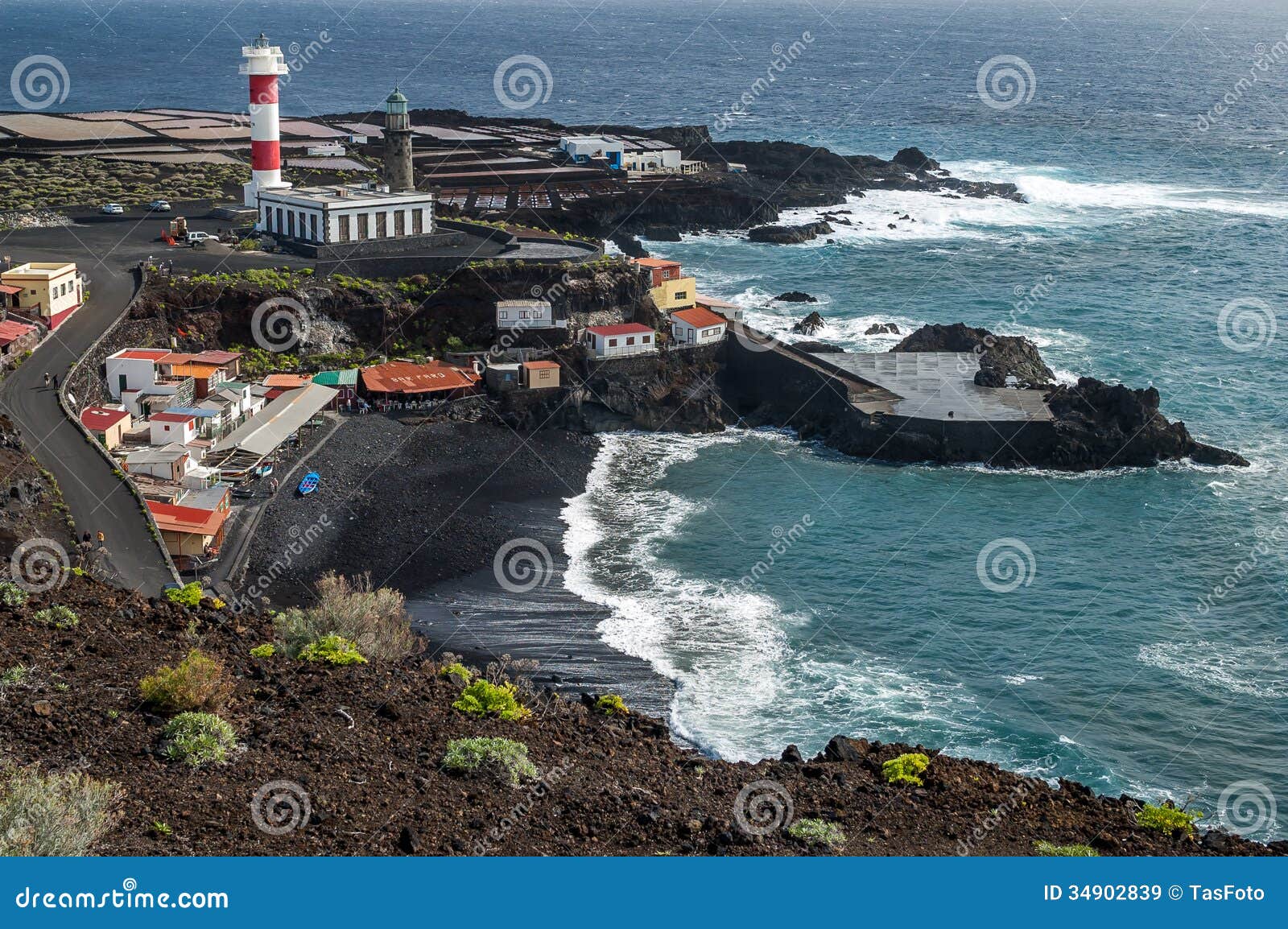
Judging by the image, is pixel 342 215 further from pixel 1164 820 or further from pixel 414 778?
pixel 1164 820

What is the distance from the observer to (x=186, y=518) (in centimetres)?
3997

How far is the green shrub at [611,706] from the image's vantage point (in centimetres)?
2958

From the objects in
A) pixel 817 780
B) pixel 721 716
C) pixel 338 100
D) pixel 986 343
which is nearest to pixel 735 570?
pixel 721 716

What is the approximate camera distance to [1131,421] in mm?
53375

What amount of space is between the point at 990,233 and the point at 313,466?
59522 mm

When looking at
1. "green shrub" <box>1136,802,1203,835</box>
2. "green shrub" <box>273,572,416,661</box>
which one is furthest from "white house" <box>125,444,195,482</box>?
"green shrub" <box>1136,802,1203,835</box>

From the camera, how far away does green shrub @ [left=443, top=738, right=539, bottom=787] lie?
22.3m

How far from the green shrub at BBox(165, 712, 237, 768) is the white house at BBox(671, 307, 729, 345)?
134 ft

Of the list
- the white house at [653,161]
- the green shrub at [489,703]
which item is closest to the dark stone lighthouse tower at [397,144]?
the white house at [653,161]

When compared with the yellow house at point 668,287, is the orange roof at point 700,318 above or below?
below

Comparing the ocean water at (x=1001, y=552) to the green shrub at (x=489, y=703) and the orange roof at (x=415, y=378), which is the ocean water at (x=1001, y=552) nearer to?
the orange roof at (x=415, y=378)

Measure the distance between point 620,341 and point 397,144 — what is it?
68.1 feet

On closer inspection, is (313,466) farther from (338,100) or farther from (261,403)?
(338,100)

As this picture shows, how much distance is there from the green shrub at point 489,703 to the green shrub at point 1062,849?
30.2ft
